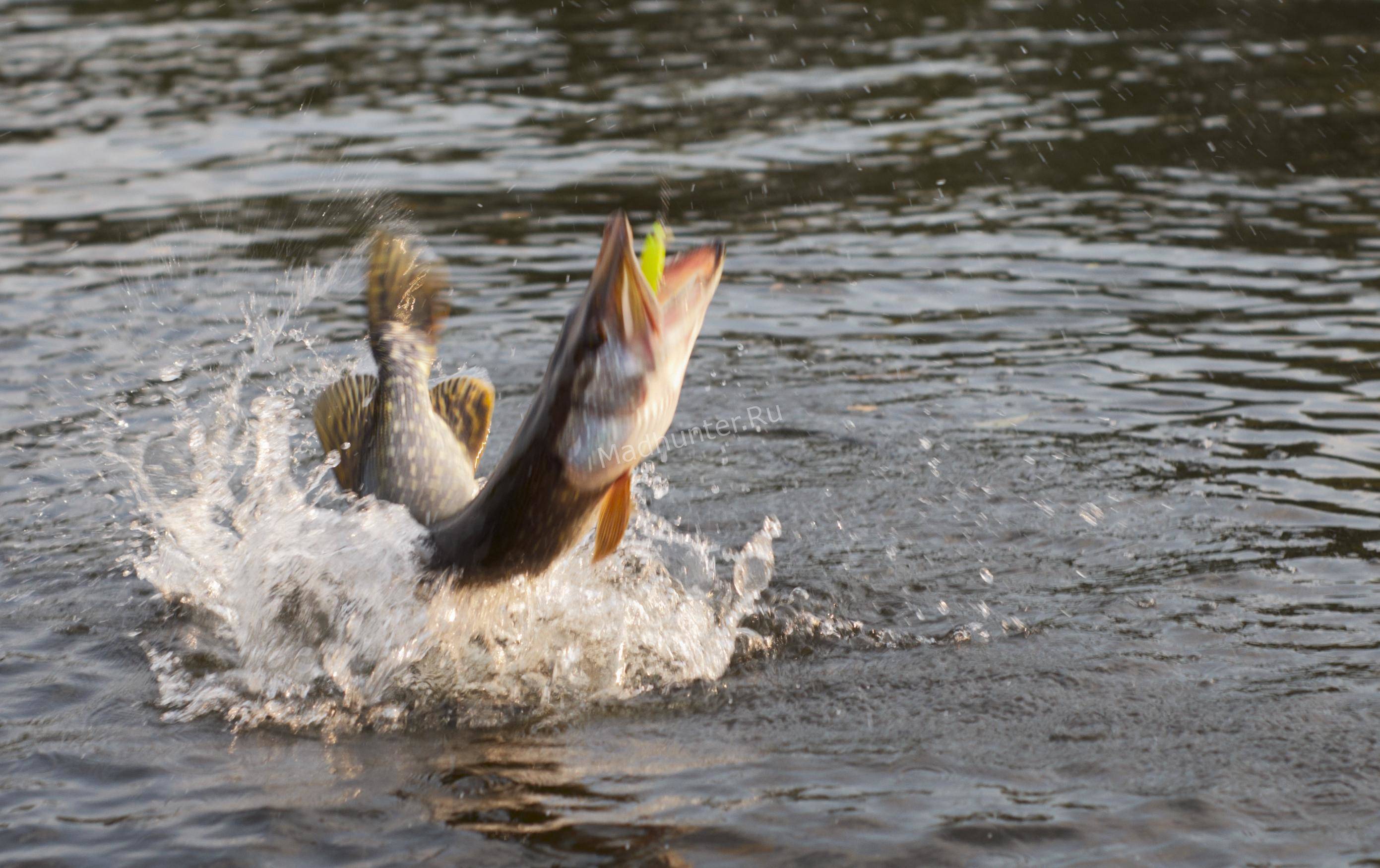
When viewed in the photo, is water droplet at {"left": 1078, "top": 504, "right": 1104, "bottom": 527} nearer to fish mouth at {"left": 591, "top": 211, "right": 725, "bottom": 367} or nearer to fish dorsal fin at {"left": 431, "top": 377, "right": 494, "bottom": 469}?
fish dorsal fin at {"left": 431, "top": 377, "right": 494, "bottom": 469}

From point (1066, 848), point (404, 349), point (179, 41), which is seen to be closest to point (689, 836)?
point (1066, 848)

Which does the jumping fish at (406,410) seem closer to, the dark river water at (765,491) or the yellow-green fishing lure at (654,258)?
the dark river water at (765,491)

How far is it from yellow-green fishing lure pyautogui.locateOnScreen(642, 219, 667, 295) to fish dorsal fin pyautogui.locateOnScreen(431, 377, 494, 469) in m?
1.48

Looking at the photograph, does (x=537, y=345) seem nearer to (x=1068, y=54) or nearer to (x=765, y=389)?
(x=765, y=389)

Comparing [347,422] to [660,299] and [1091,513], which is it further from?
[1091,513]

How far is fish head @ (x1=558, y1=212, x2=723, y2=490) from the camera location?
3873mm

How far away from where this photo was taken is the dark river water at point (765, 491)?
4.13 meters

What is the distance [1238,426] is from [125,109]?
1091cm

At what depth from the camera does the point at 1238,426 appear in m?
6.92

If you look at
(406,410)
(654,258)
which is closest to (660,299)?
(654,258)

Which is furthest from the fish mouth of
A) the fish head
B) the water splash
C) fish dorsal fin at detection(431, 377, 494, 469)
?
fish dorsal fin at detection(431, 377, 494, 469)

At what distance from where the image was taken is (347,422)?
5273 millimetres

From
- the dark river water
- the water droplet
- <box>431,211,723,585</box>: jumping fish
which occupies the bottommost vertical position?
the water droplet

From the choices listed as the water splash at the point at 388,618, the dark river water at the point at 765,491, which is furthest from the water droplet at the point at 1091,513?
the water splash at the point at 388,618
